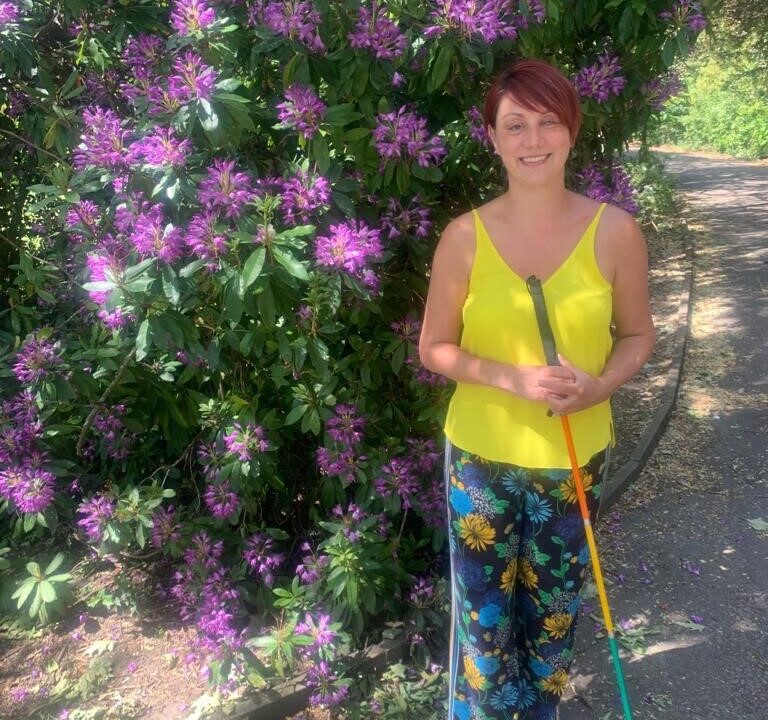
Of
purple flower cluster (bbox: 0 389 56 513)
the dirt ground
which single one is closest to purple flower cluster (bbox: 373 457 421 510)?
the dirt ground

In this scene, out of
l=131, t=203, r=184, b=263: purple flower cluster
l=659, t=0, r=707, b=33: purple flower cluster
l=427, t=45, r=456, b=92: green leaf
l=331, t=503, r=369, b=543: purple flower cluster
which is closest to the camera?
l=131, t=203, r=184, b=263: purple flower cluster

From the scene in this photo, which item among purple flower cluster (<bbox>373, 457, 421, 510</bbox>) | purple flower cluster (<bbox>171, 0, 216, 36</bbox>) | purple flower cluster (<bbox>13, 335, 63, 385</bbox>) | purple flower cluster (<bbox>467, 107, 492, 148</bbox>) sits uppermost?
purple flower cluster (<bbox>171, 0, 216, 36</bbox>)

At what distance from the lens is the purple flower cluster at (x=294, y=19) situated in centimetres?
207

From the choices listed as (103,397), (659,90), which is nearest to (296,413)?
(103,397)

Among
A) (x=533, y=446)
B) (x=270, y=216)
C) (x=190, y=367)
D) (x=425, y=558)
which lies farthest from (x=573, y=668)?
(x=270, y=216)

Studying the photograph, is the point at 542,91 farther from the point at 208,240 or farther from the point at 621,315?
the point at 208,240

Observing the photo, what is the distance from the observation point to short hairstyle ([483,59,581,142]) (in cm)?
161

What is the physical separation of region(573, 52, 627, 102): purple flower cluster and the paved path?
219 cm

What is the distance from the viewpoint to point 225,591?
111 inches

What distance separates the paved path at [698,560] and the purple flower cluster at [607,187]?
70.2 inches

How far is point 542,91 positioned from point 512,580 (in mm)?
1259

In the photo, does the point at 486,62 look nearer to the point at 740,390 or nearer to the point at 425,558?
the point at 425,558

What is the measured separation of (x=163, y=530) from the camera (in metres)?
2.74

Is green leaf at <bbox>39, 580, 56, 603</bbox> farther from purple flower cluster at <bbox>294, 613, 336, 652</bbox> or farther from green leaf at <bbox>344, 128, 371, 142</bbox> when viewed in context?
green leaf at <bbox>344, 128, 371, 142</bbox>
